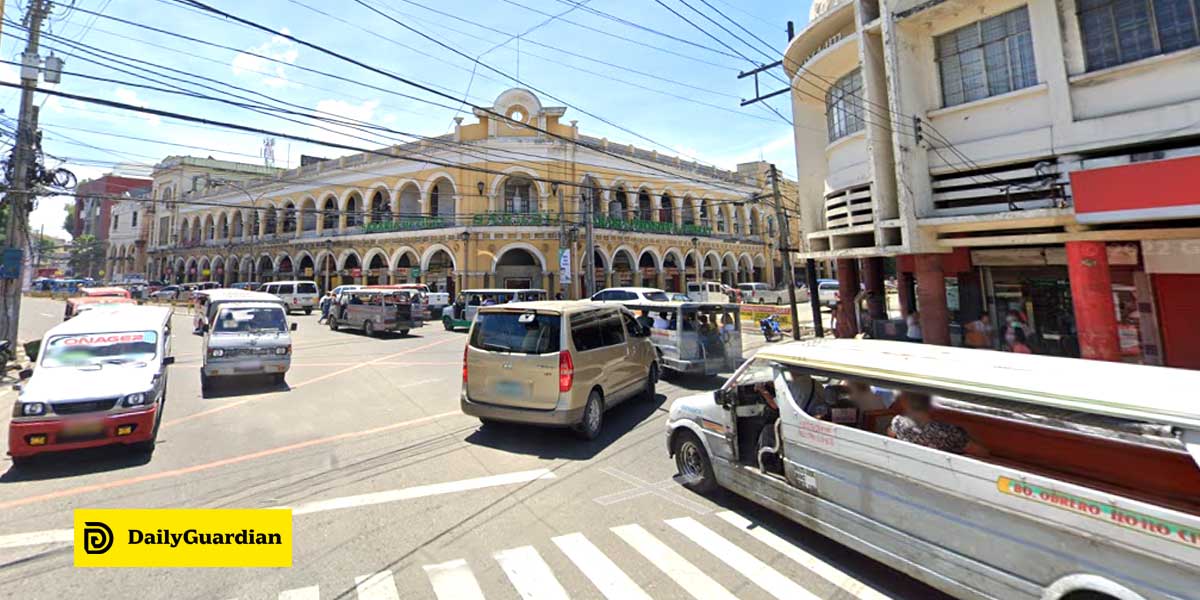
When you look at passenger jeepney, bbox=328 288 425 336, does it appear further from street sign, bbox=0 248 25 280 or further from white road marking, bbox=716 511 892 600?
white road marking, bbox=716 511 892 600

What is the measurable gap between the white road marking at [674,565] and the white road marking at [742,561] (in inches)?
11.0

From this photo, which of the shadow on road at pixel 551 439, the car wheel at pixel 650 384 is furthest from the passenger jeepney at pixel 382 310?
the car wheel at pixel 650 384

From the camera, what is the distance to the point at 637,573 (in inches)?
136

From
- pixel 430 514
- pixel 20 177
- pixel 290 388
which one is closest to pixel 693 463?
pixel 430 514

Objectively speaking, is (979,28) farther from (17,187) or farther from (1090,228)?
(17,187)

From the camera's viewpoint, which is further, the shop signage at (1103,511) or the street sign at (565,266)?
the street sign at (565,266)

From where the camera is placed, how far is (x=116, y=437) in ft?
17.9

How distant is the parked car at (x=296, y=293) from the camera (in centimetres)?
2944

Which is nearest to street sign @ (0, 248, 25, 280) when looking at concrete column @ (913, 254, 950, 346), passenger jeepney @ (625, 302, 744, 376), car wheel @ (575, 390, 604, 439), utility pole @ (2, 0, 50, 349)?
utility pole @ (2, 0, 50, 349)

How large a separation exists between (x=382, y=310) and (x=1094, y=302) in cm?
2105

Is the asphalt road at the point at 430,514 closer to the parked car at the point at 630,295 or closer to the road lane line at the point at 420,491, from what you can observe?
the road lane line at the point at 420,491

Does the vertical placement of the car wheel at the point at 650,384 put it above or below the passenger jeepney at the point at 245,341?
below

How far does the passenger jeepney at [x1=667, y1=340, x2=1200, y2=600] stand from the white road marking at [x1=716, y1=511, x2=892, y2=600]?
0.25 metres

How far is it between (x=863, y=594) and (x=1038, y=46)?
11847 mm
